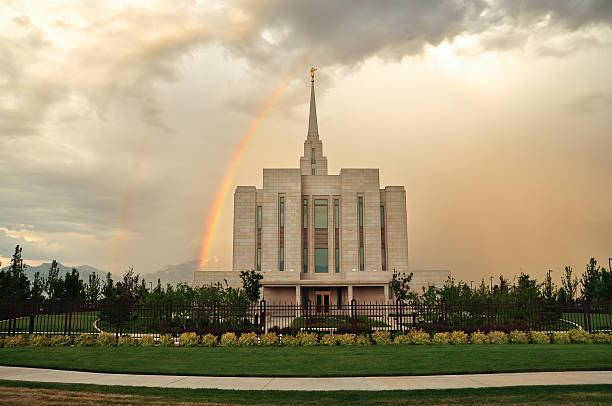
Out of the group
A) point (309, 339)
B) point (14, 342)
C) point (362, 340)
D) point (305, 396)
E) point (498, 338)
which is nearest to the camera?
point (305, 396)

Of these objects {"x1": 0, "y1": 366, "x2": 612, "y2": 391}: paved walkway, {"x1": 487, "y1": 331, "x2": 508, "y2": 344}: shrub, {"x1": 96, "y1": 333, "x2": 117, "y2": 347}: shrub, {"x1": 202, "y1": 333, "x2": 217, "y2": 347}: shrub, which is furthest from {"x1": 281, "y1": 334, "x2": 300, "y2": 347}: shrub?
{"x1": 487, "y1": 331, "x2": 508, "y2": 344}: shrub

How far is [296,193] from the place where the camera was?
6162 centimetres

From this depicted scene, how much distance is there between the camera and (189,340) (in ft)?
72.5

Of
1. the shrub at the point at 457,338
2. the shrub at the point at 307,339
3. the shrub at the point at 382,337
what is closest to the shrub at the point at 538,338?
the shrub at the point at 457,338

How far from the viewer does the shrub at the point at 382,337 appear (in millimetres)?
22109

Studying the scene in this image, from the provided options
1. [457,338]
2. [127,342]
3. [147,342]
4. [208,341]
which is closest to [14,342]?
[127,342]

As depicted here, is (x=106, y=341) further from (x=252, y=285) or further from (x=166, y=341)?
(x=252, y=285)

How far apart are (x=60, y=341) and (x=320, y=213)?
140ft

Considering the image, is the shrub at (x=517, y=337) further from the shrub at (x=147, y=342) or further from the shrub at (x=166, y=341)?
the shrub at (x=147, y=342)

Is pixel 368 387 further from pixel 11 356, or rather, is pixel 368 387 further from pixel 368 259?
pixel 368 259

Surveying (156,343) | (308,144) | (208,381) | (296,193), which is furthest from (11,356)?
(308,144)

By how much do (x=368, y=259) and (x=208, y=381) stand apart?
159ft

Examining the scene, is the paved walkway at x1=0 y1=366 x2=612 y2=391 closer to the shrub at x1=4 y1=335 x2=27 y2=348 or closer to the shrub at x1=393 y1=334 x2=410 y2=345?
the shrub at x1=393 y1=334 x2=410 y2=345

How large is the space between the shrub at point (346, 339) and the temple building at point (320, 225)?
121 ft
